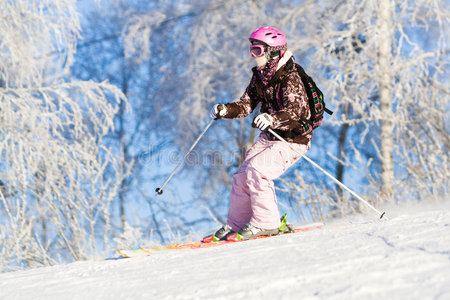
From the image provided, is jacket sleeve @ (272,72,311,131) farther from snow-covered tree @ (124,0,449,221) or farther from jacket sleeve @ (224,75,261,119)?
snow-covered tree @ (124,0,449,221)

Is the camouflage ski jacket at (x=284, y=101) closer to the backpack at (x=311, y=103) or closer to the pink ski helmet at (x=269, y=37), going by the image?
the backpack at (x=311, y=103)

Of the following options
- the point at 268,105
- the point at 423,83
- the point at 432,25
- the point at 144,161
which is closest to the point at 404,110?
the point at 423,83

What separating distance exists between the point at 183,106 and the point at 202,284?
293 inches

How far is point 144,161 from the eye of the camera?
11133 mm

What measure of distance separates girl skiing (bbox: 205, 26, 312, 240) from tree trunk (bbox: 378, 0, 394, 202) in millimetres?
3905

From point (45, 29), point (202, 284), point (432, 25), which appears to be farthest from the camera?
point (432, 25)

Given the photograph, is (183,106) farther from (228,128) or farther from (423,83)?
(423,83)

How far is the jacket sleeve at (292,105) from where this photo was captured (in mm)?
3387

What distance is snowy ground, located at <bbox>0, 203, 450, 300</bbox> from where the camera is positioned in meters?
1.72

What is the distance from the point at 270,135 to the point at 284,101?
28 cm

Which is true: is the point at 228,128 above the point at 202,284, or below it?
above

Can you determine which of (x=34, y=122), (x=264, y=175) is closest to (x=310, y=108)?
(x=264, y=175)

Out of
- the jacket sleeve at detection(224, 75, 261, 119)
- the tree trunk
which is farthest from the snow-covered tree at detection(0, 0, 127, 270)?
the tree trunk

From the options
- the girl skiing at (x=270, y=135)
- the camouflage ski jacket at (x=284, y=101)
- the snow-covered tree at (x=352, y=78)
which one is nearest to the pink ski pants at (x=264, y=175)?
the girl skiing at (x=270, y=135)
